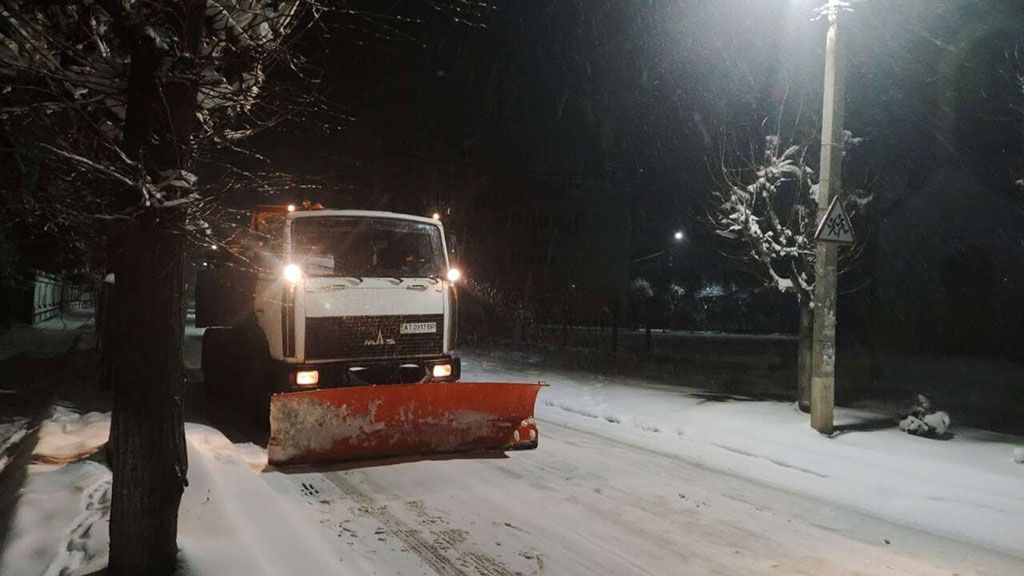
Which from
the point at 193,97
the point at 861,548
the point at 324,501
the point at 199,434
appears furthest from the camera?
the point at 199,434

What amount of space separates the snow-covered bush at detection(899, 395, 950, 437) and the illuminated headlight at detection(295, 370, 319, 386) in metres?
8.26

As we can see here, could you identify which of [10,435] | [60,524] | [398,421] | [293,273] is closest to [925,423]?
[398,421]

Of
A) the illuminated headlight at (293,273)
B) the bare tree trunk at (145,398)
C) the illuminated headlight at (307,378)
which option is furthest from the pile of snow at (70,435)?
the bare tree trunk at (145,398)

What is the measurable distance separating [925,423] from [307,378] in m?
8.46

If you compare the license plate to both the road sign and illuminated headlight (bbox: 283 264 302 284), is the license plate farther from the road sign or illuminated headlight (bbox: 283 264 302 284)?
the road sign

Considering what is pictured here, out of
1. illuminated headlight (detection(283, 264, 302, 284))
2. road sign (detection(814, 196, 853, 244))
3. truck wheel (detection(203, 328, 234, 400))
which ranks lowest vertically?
truck wheel (detection(203, 328, 234, 400))

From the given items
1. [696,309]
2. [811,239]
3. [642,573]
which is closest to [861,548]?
[642,573]

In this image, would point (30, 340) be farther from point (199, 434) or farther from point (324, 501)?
point (324, 501)

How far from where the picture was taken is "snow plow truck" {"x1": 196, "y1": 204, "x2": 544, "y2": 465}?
7168 millimetres

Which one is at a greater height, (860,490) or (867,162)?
(867,162)

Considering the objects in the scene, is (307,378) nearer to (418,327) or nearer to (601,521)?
(418,327)

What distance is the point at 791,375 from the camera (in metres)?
18.4

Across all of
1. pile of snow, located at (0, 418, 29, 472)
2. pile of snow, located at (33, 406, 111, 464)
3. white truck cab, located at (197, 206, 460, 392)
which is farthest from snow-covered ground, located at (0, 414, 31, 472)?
white truck cab, located at (197, 206, 460, 392)

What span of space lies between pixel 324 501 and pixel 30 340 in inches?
901
